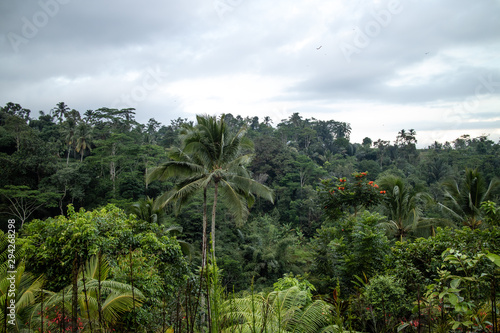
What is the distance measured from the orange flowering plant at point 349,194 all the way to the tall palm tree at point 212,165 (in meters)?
1.82

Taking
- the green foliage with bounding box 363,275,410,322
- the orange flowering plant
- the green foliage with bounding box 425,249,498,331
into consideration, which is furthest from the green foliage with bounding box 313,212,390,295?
the green foliage with bounding box 425,249,498,331

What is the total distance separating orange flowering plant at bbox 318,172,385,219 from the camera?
8297 mm

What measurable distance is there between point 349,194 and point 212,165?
447 centimetres

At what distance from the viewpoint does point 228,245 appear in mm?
18391

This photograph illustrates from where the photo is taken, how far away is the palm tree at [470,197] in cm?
1015

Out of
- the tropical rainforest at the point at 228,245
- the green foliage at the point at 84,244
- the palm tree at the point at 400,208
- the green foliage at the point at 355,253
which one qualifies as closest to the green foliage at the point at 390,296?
the tropical rainforest at the point at 228,245

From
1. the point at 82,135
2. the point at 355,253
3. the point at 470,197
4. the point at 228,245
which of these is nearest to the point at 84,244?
the point at 355,253

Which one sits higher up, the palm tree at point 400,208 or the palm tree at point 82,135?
the palm tree at point 82,135

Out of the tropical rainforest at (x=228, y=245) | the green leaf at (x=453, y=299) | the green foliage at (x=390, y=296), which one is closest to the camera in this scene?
the green leaf at (x=453, y=299)

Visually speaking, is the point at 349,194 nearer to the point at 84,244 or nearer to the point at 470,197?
the point at 470,197

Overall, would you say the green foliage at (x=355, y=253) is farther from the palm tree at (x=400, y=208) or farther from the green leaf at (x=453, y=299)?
the green leaf at (x=453, y=299)

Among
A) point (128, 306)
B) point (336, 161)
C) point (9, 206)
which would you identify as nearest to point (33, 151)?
point (9, 206)

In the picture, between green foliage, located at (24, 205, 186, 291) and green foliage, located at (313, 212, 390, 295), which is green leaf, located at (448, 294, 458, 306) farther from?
green foliage, located at (24, 205, 186, 291)

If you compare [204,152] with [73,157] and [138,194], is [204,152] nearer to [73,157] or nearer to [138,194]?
[138,194]
